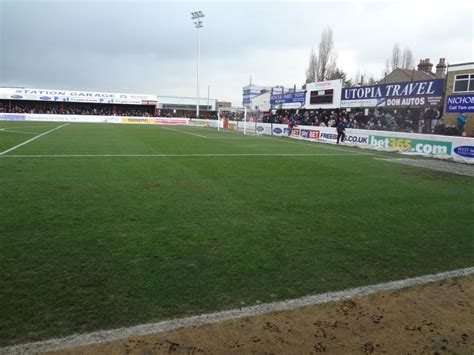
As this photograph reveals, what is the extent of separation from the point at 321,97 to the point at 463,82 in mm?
16994

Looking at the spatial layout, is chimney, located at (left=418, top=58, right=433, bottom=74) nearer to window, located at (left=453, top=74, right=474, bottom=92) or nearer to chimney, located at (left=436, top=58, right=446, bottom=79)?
chimney, located at (left=436, top=58, right=446, bottom=79)

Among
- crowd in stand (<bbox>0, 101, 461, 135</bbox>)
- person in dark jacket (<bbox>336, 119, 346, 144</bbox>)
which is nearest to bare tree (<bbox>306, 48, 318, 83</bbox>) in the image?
crowd in stand (<bbox>0, 101, 461, 135</bbox>)

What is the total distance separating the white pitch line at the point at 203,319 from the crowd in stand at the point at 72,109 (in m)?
67.5

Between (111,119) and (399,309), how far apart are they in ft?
200

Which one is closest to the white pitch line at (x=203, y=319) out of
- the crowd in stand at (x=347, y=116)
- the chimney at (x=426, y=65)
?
the crowd in stand at (x=347, y=116)

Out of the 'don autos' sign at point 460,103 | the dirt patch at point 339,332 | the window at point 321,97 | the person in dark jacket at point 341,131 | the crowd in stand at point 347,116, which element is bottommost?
the dirt patch at point 339,332

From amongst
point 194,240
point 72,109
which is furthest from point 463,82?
point 72,109

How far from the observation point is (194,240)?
5453 mm

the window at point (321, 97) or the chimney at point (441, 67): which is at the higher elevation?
the chimney at point (441, 67)

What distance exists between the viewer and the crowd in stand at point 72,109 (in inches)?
2539

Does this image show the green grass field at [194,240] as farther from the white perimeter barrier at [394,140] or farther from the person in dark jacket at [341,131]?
the person in dark jacket at [341,131]

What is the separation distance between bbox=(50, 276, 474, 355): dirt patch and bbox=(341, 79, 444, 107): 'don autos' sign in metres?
28.8

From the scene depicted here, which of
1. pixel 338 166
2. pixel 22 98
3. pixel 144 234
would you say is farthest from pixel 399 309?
pixel 22 98

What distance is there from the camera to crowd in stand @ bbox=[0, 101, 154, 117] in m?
64.5
